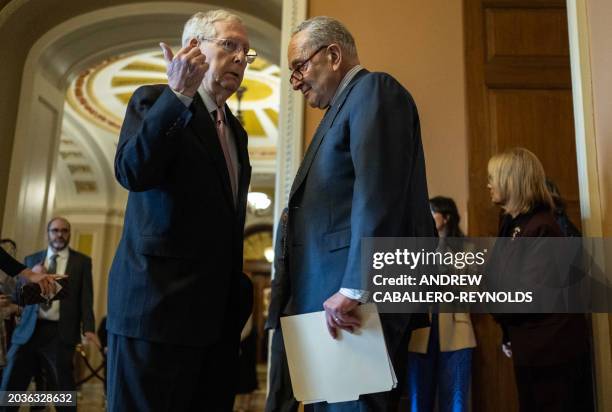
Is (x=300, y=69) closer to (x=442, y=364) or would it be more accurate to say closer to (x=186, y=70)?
(x=186, y=70)

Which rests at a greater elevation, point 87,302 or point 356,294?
point 87,302

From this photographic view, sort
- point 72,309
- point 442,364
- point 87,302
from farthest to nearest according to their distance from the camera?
point 87,302
point 72,309
point 442,364

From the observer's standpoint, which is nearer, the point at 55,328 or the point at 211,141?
the point at 211,141

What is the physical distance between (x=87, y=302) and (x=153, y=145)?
134 inches

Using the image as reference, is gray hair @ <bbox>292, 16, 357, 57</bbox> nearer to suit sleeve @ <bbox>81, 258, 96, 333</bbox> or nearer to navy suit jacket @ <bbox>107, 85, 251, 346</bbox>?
navy suit jacket @ <bbox>107, 85, 251, 346</bbox>

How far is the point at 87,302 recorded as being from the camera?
14.5 feet

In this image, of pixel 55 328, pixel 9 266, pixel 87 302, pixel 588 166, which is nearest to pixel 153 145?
pixel 9 266

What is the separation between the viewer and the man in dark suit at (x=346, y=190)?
1.48 metres

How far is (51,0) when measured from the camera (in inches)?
189

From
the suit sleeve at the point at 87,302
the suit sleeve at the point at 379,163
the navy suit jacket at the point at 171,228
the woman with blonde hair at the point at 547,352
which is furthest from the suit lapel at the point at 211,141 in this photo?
the suit sleeve at the point at 87,302

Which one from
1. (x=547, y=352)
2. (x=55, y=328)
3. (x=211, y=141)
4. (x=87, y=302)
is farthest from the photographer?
(x=87, y=302)

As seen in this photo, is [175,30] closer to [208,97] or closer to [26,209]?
[26,209]

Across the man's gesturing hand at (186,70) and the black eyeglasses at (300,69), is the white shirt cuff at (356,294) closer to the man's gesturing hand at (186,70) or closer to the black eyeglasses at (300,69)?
the man's gesturing hand at (186,70)

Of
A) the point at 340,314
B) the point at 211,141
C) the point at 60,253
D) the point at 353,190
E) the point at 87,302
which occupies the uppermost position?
the point at 60,253
